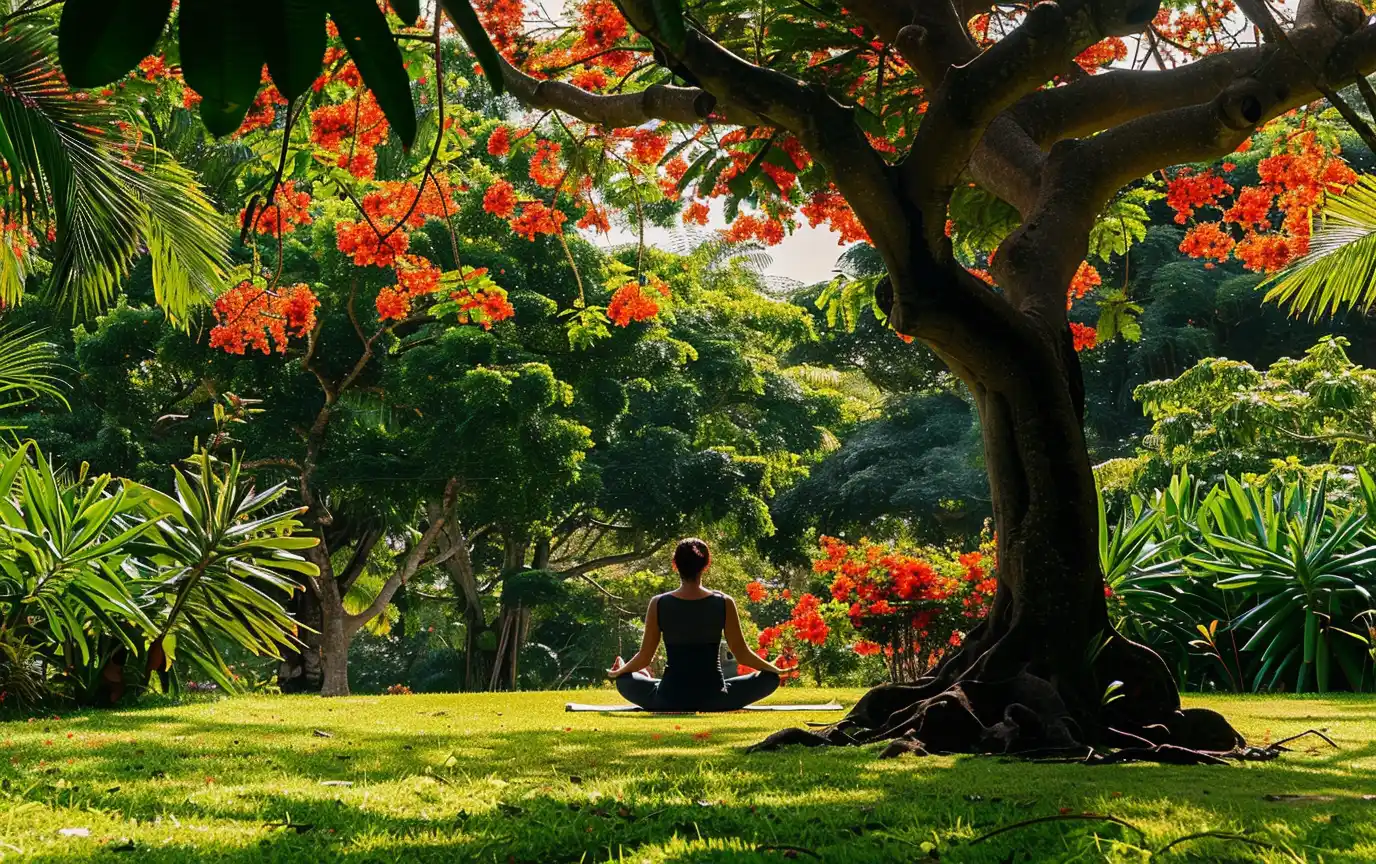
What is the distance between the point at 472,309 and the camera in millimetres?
8852

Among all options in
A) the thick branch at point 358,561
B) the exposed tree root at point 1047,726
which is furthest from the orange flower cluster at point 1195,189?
the thick branch at point 358,561

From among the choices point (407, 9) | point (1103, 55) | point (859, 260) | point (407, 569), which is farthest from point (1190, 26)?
point (859, 260)

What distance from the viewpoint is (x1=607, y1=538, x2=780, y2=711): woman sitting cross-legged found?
734 cm

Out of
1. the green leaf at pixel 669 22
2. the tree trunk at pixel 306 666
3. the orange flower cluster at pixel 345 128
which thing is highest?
the orange flower cluster at pixel 345 128

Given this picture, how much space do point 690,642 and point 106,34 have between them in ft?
20.7

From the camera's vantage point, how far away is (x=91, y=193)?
7.93 metres

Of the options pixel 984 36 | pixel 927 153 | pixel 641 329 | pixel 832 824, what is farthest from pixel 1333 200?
pixel 641 329

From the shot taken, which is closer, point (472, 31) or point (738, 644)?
point (472, 31)

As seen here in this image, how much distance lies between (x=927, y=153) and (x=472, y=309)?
4.51 metres

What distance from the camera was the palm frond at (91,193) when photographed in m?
7.27

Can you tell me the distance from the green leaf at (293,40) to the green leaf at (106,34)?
128mm

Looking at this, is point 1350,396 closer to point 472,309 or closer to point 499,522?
point 472,309

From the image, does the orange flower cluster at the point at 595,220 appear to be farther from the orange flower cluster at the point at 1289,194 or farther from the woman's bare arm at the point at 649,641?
the orange flower cluster at the point at 1289,194

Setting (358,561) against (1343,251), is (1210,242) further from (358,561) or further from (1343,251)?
(358,561)
